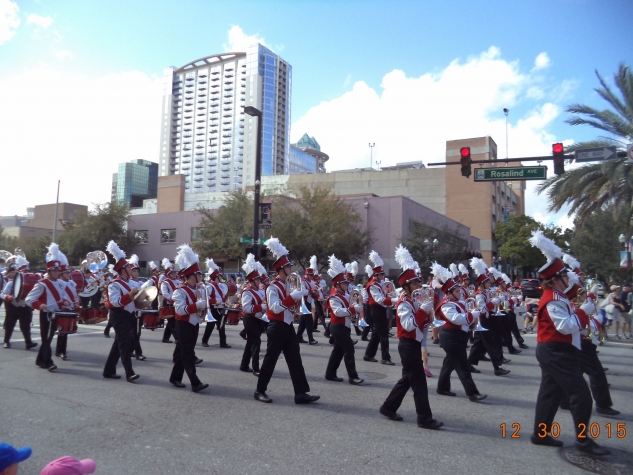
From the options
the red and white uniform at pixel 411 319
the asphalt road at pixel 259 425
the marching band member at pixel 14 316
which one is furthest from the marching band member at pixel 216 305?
the red and white uniform at pixel 411 319

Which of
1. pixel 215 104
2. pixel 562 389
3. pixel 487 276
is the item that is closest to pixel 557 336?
pixel 562 389

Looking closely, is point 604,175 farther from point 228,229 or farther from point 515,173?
point 228,229

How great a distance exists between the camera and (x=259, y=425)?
20.3 ft

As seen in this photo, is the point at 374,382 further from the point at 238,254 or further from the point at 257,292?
the point at 238,254

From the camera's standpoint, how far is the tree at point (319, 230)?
31766 mm

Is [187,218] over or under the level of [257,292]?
over

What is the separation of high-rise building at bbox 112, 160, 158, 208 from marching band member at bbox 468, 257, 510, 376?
164 metres

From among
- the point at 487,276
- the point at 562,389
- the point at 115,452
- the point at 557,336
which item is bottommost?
the point at 115,452

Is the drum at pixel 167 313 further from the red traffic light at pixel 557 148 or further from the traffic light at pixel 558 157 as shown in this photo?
the red traffic light at pixel 557 148

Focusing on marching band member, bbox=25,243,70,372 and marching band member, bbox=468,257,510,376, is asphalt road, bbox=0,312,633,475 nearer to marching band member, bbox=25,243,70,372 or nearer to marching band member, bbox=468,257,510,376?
marching band member, bbox=25,243,70,372

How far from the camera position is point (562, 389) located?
5.38 meters

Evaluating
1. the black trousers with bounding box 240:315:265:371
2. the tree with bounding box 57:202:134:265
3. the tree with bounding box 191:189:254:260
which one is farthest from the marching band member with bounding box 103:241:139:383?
the tree with bounding box 57:202:134:265

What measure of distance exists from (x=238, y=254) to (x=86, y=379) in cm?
2758

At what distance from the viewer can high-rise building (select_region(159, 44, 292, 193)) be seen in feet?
451
